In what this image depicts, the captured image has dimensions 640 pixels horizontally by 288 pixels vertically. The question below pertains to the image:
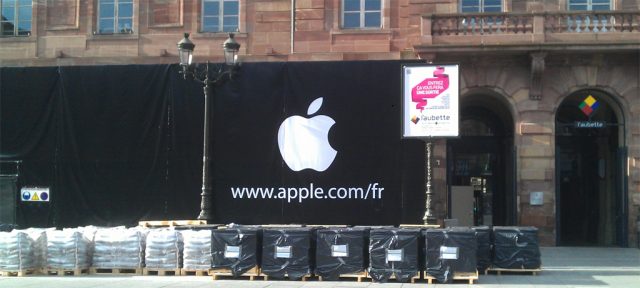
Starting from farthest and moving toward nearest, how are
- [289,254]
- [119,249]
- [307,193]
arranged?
[307,193]
[119,249]
[289,254]

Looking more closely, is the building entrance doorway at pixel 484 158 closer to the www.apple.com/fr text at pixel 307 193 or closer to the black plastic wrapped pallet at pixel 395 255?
the www.apple.com/fr text at pixel 307 193

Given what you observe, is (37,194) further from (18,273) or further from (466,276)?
(466,276)

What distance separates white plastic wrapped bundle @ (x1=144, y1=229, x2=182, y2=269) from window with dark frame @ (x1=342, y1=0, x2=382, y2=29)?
10867mm

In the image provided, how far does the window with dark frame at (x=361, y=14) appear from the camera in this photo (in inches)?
866

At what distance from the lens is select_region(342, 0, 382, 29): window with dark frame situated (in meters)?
22.0

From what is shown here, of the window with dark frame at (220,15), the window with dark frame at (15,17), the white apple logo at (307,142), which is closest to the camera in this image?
the white apple logo at (307,142)

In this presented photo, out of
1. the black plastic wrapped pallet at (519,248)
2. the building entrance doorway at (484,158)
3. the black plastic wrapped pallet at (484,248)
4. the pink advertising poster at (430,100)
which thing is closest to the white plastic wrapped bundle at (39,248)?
the pink advertising poster at (430,100)

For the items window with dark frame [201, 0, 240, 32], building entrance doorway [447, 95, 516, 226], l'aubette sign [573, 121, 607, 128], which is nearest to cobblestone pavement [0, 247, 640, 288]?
l'aubette sign [573, 121, 607, 128]

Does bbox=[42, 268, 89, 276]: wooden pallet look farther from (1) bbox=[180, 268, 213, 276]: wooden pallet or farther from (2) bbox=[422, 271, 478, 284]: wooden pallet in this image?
(2) bbox=[422, 271, 478, 284]: wooden pallet

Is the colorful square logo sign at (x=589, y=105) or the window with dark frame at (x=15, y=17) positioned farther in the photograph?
the window with dark frame at (x=15, y=17)

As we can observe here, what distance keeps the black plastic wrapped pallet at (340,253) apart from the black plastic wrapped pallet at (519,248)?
302cm

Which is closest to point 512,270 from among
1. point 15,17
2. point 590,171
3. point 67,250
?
point 67,250

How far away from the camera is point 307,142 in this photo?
19062 mm

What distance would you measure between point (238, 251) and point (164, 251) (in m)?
1.88
